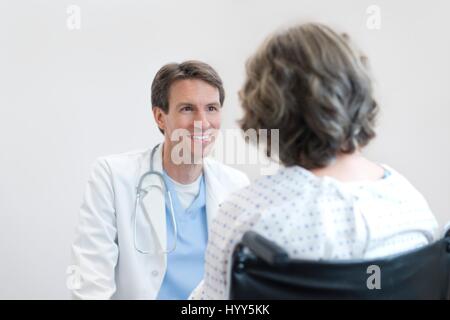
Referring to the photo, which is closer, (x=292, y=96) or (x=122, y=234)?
(x=292, y=96)

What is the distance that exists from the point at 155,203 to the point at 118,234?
0.13m

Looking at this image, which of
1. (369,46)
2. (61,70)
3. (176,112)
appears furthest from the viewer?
(369,46)

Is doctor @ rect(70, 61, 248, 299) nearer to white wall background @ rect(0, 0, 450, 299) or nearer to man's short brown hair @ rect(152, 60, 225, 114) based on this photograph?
man's short brown hair @ rect(152, 60, 225, 114)

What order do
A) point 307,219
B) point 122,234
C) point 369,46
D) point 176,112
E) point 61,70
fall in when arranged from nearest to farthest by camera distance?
1. point 307,219
2. point 122,234
3. point 176,112
4. point 61,70
5. point 369,46

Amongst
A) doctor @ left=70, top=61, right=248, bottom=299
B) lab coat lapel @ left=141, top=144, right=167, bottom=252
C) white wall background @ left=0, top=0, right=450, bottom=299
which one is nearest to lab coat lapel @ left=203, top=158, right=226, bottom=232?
doctor @ left=70, top=61, right=248, bottom=299

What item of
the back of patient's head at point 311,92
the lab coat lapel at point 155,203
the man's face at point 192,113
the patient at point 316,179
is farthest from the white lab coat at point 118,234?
the back of patient's head at point 311,92

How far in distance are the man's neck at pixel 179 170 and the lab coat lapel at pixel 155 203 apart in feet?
0.12

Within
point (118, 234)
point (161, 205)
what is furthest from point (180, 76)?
point (118, 234)

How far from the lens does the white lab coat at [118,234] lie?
1142mm

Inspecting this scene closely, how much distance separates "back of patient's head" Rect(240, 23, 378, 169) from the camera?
0.69 m
